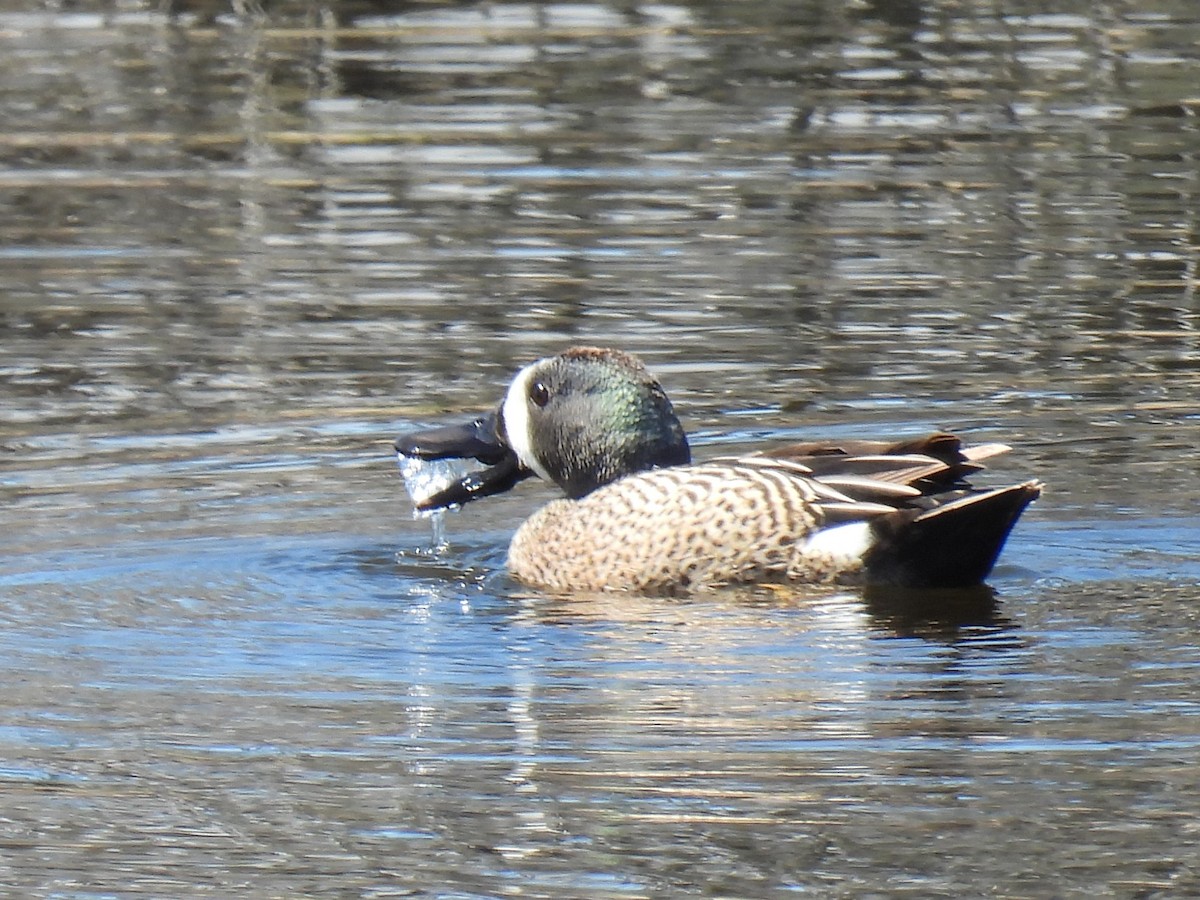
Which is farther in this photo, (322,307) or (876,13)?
(876,13)

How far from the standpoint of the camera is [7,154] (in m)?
16.5

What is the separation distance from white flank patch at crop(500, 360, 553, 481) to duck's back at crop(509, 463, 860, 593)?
476 millimetres

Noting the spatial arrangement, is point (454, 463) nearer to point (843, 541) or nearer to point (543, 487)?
point (543, 487)

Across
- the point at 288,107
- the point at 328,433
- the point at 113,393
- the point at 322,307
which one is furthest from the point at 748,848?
the point at 288,107

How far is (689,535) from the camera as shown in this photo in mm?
8078

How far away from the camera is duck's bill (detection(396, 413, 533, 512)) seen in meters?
8.78

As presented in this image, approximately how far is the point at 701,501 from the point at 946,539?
76cm

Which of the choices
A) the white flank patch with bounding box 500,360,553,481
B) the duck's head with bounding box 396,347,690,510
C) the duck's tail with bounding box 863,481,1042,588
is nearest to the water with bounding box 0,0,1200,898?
the duck's tail with bounding box 863,481,1042,588

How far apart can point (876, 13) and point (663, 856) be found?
17.5 meters

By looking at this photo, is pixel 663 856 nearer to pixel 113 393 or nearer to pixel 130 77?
pixel 113 393

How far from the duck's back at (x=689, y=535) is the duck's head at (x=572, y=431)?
27 cm

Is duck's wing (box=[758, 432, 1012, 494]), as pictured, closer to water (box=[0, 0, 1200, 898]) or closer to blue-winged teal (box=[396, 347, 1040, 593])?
blue-winged teal (box=[396, 347, 1040, 593])

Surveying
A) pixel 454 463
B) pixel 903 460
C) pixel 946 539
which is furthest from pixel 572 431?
pixel 946 539

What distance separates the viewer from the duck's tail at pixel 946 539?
25.0 feet
